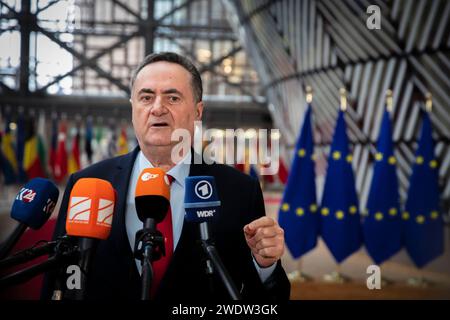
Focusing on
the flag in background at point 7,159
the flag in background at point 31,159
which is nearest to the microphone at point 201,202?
the flag in background at point 31,159

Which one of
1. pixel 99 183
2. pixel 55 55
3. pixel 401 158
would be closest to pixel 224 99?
pixel 401 158

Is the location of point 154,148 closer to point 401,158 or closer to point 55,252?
point 55,252

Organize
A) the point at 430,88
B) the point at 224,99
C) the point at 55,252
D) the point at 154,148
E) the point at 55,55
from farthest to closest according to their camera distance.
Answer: the point at 224,99, the point at 430,88, the point at 55,55, the point at 154,148, the point at 55,252

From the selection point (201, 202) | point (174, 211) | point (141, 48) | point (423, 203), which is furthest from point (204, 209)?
point (141, 48)

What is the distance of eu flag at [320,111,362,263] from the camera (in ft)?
23.5

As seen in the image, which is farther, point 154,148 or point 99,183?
point 154,148

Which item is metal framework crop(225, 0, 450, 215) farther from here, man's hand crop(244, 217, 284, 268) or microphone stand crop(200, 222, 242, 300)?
microphone stand crop(200, 222, 242, 300)

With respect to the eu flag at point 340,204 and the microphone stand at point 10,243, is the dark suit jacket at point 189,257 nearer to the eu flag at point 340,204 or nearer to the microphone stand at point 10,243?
the microphone stand at point 10,243

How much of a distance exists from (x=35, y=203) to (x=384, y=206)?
6.27 metres

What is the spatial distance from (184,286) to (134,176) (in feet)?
1.55

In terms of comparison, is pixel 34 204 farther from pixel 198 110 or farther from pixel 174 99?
pixel 198 110

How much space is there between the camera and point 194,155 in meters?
1.96

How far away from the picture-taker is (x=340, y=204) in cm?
718

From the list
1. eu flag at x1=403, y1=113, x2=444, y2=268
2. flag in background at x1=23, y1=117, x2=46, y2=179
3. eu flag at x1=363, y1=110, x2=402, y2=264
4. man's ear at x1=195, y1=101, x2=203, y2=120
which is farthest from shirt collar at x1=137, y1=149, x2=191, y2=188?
flag in background at x1=23, y1=117, x2=46, y2=179
